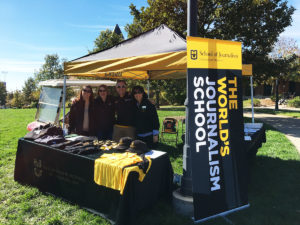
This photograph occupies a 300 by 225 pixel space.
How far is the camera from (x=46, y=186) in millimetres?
3848

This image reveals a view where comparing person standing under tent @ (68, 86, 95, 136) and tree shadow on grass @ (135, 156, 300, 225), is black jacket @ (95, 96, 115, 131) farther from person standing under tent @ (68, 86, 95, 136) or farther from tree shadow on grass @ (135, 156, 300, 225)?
tree shadow on grass @ (135, 156, 300, 225)

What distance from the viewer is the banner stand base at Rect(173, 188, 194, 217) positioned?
3176 millimetres

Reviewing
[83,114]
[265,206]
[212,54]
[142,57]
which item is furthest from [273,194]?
[83,114]

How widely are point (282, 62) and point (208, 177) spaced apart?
12440 millimetres

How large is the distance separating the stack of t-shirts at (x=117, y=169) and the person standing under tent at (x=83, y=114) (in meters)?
1.76

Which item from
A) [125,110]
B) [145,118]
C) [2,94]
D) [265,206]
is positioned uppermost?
[2,94]

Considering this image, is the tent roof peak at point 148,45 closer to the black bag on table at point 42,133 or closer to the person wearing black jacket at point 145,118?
the person wearing black jacket at point 145,118

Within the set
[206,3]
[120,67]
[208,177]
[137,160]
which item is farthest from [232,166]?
[206,3]

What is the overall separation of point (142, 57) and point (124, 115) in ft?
4.16

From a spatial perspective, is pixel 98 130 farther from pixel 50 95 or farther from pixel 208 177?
pixel 50 95

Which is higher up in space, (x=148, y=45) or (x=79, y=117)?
(x=148, y=45)

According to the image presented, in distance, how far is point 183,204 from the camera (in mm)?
3213

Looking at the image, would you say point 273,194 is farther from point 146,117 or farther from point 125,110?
point 125,110

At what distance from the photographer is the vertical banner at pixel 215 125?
9.25 ft
